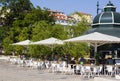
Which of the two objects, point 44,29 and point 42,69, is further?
point 44,29

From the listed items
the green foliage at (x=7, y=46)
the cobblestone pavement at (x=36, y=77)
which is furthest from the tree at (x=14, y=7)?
the cobblestone pavement at (x=36, y=77)

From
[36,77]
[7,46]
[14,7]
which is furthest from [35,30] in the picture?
[14,7]

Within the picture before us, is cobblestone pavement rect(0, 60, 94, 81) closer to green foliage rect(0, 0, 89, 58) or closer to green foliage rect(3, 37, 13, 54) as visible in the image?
green foliage rect(0, 0, 89, 58)

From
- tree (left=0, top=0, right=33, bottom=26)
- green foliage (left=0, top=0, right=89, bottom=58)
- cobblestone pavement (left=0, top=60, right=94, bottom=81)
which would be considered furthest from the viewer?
tree (left=0, top=0, right=33, bottom=26)

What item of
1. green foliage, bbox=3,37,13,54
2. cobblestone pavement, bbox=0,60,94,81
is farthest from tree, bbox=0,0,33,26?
cobblestone pavement, bbox=0,60,94,81

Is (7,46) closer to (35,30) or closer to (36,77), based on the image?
(35,30)

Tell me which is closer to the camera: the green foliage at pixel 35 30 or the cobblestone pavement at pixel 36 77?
the cobblestone pavement at pixel 36 77

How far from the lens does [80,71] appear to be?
2455cm

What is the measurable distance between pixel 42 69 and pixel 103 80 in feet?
45.0

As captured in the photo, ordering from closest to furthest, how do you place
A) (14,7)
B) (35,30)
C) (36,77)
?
1. (36,77)
2. (35,30)
3. (14,7)

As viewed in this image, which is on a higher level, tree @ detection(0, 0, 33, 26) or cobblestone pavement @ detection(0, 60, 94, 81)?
tree @ detection(0, 0, 33, 26)

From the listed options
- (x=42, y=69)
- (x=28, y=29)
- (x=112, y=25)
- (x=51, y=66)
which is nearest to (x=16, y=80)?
(x=51, y=66)

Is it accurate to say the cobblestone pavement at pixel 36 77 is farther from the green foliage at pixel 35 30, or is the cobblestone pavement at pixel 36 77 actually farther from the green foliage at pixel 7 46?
the green foliage at pixel 7 46

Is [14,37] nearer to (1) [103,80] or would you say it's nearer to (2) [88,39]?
(2) [88,39]
